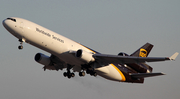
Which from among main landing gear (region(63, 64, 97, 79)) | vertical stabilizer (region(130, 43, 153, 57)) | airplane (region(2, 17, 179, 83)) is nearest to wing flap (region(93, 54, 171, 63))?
airplane (region(2, 17, 179, 83))

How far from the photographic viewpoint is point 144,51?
49.4 metres

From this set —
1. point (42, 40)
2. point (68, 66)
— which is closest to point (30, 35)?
point (42, 40)

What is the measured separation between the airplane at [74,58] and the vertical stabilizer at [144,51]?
340 millimetres

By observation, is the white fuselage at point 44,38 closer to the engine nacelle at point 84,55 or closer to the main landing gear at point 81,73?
the engine nacelle at point 84,55

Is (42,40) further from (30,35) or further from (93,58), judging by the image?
(93,58)

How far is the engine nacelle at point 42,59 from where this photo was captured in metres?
43.5

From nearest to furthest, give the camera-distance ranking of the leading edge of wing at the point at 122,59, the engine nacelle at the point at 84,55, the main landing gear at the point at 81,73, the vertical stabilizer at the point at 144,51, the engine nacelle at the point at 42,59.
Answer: the leading edge of wing at the point at 122,59
the engine nacelle at the point at 84,55
the main landing gear at the point at 81,73
the engine nacelle at the point at 42,59
the vertical stabilizer at the point at 144,51

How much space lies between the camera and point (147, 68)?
47031 millimetres

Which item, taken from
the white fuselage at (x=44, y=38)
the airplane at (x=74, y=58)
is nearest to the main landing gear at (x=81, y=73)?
the airplane at (x=74, y=58)

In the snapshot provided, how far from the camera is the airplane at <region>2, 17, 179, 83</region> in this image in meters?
35.7

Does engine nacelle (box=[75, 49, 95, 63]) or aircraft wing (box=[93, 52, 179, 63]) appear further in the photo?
engine nacelle (box=[75, 49, 95, 63])

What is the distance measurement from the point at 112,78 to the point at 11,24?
18.9 metres

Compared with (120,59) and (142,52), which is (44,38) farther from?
(142,52)

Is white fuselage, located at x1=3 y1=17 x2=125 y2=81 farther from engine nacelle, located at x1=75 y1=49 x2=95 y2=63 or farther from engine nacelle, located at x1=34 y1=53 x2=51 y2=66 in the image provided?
engine nacelle, located at x1=34 y1=53 x2=51 y2=66
